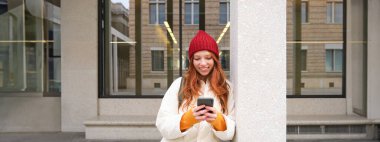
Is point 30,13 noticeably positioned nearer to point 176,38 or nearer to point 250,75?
point 176,38

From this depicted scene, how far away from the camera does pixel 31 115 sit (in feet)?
24.8

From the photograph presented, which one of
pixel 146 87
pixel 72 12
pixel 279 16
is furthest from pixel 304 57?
pixel 279 16

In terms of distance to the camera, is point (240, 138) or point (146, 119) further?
point (146, 119)

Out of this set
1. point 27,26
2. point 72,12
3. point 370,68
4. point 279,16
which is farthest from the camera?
point 27,26

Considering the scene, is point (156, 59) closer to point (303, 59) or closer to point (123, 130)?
point (123, 130)

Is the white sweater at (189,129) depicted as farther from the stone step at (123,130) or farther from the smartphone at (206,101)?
the stone step at (123,130)

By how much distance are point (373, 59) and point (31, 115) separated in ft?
24.7

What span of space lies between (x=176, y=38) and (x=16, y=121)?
412cm

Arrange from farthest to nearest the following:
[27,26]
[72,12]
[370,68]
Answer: [27,26] < [72,12] < [370,68]

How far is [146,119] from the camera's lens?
6.78 m

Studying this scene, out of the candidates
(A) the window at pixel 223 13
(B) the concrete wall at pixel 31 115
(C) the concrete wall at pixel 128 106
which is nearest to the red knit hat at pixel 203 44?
(C) the concrete wall at pixel 128 106

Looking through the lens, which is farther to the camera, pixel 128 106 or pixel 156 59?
pixel 156 59

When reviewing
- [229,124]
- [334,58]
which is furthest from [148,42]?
[229,124]

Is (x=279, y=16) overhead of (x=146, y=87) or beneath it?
overhead
